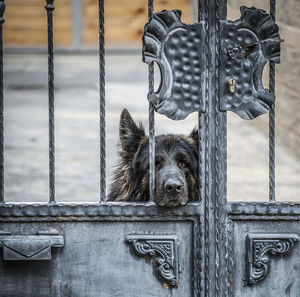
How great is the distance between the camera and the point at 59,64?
17625mm

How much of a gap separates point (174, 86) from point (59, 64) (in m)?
14.6

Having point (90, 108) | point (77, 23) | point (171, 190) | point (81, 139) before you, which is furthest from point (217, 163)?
point (77, 23)

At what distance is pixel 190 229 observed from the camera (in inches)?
136

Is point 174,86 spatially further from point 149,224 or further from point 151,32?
point 149,224

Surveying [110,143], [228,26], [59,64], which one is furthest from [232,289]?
[59,64]

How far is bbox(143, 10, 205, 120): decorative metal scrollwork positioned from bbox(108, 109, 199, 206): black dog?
0.78 metres

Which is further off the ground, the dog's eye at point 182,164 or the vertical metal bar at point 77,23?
the vertical metal bar at point 77,23

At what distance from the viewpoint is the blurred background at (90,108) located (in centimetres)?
791

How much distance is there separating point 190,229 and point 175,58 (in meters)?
0.82

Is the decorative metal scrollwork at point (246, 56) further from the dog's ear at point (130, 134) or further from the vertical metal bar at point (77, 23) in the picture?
the vertical metal bar at point (77, 23)

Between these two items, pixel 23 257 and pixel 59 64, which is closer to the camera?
pixel 23 257

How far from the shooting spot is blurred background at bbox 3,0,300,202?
7.91m

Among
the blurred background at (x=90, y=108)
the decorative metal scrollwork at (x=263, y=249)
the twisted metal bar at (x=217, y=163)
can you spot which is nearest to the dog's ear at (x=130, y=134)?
the twisted metal bar at (x=217, y=163)

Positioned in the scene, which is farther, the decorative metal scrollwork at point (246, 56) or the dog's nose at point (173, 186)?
the dog's nose at point (173, 186)
